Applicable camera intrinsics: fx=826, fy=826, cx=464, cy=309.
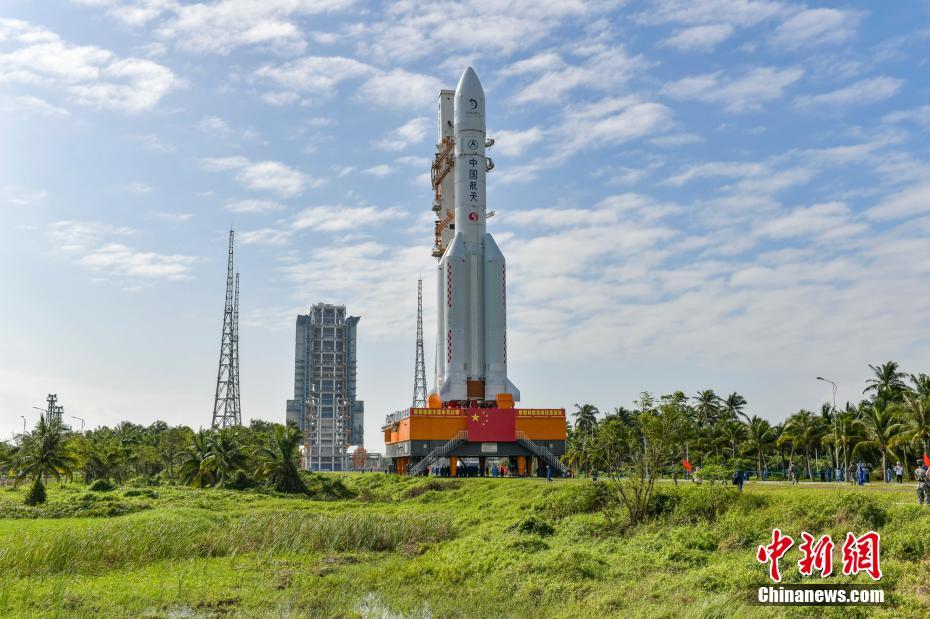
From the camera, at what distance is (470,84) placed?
73.1 meters

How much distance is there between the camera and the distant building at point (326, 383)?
593 feet

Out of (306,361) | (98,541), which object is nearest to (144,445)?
(98,541)

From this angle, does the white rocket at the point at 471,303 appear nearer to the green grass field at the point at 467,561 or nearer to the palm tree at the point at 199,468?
the palm tree at the point at 199,468

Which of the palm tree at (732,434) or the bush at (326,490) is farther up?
the palm tree at (732,434)

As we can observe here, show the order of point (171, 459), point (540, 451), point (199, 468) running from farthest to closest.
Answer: point (171, 459), point (199, 468), point (540, 451)

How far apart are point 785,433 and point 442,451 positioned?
30452 mm

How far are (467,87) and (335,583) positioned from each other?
5440 centimetres

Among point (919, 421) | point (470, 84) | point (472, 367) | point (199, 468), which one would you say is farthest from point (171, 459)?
point (919, 421)

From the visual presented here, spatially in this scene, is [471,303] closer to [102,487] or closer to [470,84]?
[470,84]

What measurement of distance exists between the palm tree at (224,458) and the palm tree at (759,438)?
4516 cm

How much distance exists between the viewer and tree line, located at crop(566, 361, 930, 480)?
37688mm

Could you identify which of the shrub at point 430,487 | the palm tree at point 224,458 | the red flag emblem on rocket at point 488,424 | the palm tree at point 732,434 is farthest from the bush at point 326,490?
the palm tree at point 732,434

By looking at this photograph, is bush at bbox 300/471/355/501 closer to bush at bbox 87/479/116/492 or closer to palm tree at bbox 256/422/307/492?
palm tree at bbox 256/422/307/492

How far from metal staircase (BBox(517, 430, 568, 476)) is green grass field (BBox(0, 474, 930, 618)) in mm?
24593
